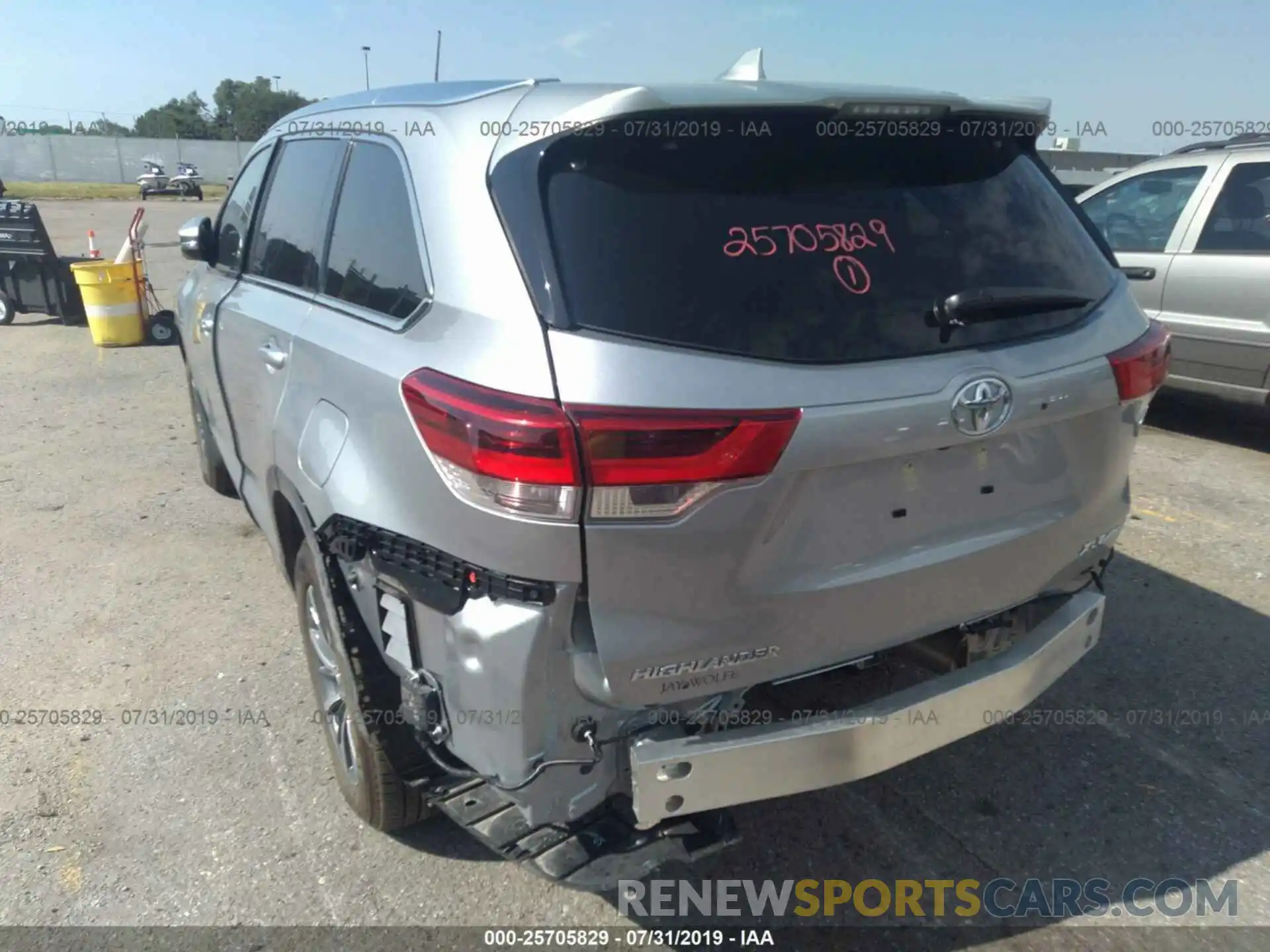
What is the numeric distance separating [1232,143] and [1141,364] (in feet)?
17.3

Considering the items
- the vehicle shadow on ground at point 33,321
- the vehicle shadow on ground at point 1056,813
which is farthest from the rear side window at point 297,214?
the vehicle shadow on ground at point 33,321

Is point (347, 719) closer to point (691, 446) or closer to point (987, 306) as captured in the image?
point (691, 446)

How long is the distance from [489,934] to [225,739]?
1331mm

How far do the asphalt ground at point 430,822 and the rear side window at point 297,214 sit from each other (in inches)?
59.5

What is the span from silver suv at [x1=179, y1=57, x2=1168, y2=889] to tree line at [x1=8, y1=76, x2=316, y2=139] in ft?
215

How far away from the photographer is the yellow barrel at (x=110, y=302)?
9.72 m

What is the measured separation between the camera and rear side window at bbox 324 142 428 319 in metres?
2.31

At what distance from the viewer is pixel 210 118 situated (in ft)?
255

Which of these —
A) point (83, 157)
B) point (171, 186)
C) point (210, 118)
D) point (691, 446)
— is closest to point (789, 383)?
point (691, 446)

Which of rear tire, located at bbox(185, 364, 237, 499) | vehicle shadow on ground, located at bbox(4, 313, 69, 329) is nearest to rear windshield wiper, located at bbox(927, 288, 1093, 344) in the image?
rear tire, located at bbox(185, 364, 237, 499)

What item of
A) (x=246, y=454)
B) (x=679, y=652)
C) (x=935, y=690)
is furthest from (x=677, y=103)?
(x=246, y=454)

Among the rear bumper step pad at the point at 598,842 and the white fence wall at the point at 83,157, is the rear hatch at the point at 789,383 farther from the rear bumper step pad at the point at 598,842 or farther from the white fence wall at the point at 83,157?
the white fence wall at the point at 83,157

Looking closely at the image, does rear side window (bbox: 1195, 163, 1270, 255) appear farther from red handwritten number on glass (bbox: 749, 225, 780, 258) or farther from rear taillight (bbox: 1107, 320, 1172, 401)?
red handwritten number on glass (bbox: 749, 225, 780, 258)

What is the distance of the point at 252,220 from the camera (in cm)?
377
